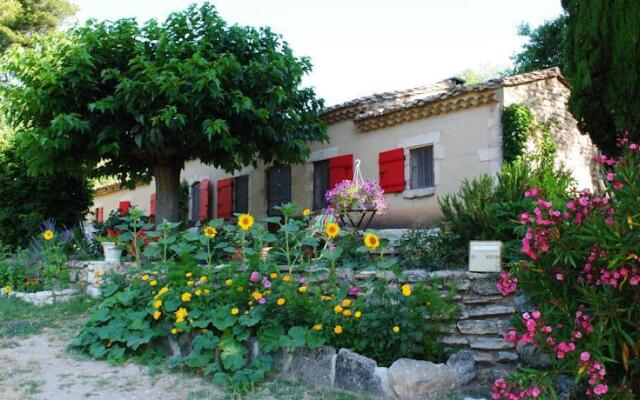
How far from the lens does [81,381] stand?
4352 mm

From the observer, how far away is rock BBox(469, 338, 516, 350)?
445cm

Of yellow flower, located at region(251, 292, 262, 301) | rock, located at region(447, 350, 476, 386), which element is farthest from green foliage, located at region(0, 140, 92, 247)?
rock, located at region(447, 350, 476, 386)

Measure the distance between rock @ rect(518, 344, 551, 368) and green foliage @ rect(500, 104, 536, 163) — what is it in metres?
4.71

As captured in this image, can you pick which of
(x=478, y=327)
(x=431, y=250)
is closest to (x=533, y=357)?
(x=478, y=327)

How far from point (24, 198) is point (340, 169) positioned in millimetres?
7018

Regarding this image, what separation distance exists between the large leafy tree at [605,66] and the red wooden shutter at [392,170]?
11.6 feet

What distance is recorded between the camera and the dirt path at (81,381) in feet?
13.3

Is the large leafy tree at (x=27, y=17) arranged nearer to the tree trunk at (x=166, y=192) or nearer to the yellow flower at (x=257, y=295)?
the tree trunk at (x=166, y=192)

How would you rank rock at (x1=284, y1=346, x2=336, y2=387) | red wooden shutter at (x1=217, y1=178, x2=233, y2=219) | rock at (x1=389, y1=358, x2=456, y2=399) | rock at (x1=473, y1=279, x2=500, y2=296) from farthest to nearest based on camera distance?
red wooden shutter at (x1=217, y1=178, x2=233, y2=219) < rock at (x1=473, y1=279, x2=500, y2=296) < rock at (x1=284, y1=346, x2=336, y2=387) < rock at (x1=389, y1=358, x2=456, y2=399)

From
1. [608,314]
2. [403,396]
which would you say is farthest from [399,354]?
[608,314]

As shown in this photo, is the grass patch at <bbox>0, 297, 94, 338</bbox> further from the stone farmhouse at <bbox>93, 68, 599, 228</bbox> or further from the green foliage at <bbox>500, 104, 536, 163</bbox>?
the green foliage at <bbox>500, 104, 536, 163</bbox>

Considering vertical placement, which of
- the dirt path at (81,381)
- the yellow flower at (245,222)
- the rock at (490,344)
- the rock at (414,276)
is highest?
the yellow flower at (245,222)

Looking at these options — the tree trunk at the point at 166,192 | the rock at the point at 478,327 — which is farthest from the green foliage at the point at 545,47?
the rock at the point at 478,327

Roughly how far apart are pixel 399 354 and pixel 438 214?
17.5 ft
